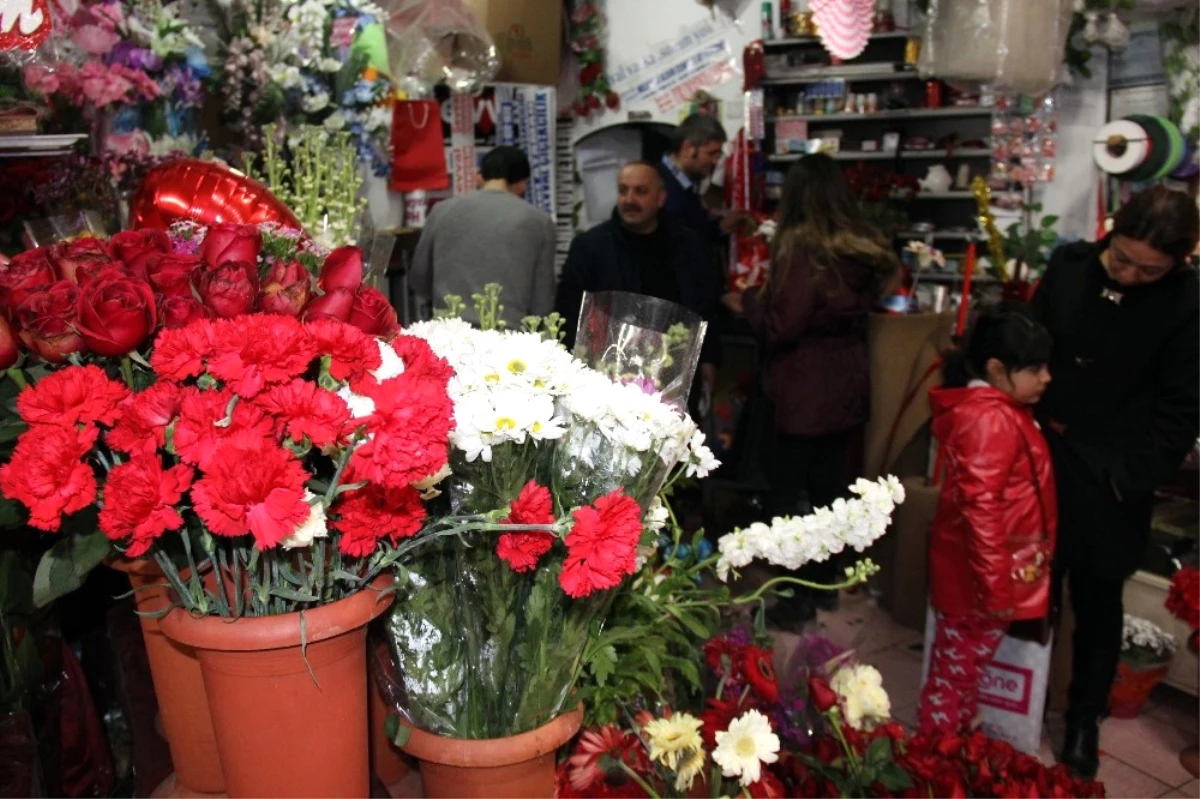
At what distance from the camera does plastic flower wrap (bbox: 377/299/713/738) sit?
38.6 inches

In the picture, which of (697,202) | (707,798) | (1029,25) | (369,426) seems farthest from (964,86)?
(369,426)

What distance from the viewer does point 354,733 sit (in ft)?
3.24

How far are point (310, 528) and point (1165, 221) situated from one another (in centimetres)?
234

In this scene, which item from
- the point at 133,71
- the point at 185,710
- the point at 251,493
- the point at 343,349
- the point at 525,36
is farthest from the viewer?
the point at 525,36

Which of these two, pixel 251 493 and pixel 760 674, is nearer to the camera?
pixel 251 493

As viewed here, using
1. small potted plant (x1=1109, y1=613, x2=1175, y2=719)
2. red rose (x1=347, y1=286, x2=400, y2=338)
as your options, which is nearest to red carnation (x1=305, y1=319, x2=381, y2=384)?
red rose (x1=347, y1=286, x2=400, y2=338)

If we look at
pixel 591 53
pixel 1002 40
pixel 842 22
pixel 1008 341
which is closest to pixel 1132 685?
pixel 1008 341

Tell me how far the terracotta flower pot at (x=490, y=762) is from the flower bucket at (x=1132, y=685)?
104 inches

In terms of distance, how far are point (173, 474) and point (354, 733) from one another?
1.12 ft

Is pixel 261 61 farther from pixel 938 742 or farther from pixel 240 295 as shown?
pixel 938 742

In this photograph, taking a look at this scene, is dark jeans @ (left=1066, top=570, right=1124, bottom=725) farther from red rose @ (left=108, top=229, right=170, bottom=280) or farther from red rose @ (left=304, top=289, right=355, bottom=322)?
red rose @ (left=108, top=229, right=170, bottom=280)

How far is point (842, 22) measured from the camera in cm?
497

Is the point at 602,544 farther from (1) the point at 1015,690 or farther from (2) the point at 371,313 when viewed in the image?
(1) the point at 1015,690

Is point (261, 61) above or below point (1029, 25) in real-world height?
below
